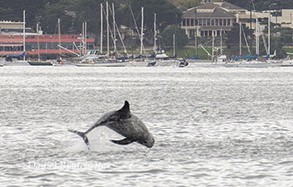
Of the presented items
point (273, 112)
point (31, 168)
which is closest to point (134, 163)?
point (31, 168)

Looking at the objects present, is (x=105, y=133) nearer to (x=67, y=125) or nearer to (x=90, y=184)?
(x=67, y=125)

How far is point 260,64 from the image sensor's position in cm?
19862

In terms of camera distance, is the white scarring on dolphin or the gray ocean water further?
the white scarring on dolphin

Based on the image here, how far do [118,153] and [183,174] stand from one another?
4954 mm

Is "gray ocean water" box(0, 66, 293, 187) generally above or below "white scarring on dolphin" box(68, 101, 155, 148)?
below

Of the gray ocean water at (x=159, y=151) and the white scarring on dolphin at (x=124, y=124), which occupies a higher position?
the white scarring on dolphin at (x=124, y=124)

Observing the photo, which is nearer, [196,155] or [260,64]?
[196,155]

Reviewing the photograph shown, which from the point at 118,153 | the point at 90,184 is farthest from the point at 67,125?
the point at 90,184

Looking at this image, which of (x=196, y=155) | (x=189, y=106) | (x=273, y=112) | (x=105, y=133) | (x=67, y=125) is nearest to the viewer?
(x=196, y=155)

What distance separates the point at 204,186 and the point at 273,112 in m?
27.6

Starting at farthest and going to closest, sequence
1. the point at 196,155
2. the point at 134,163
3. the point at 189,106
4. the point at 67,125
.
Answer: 1. the point at 189,106
2. the point at 67,125
3. the point at 196,155
4. the point at 134,163

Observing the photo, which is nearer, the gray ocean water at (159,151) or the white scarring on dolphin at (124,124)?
the gray ocean water at (159,151)

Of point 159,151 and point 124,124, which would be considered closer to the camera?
point 124,124

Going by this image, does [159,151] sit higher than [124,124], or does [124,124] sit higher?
[124,124]
